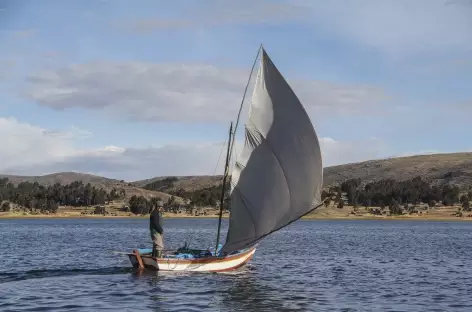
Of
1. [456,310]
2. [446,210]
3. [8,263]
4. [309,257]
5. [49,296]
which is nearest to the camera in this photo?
[456,310]

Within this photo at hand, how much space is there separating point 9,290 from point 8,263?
17570 mm

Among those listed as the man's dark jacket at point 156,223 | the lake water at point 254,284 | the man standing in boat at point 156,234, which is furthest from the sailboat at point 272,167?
the lake water at point 254,284

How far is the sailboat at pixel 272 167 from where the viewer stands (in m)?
43.0

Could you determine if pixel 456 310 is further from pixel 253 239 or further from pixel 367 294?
pixel 253 239

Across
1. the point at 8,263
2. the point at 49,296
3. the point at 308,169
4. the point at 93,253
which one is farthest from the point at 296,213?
the point at 93,253

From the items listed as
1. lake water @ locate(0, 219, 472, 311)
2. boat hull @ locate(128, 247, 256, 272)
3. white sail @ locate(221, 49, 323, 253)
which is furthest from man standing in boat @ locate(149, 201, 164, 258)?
white sail @ locate(221, 49, 323, 253)

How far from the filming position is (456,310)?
3422 centimetres

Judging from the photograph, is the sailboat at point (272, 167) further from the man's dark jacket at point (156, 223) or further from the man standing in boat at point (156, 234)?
the man's dark jacket at point (156, 223)

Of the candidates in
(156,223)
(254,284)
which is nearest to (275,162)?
(254,284)

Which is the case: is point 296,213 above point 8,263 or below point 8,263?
above

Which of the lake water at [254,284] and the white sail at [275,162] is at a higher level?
the white sail at [275,162]

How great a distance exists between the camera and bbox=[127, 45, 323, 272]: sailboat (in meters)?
43.0

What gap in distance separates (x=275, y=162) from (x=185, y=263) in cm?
915

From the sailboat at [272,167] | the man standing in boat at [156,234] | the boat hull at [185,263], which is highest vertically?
the sailboat at [272,167]
